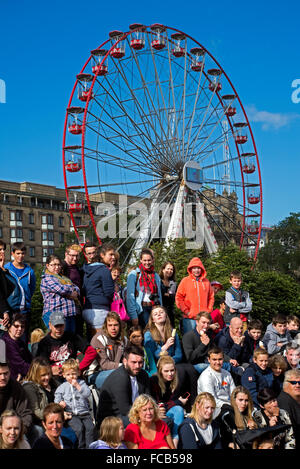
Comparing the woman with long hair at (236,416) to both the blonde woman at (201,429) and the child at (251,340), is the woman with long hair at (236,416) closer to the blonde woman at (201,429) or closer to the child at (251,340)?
the blonde woman at (201,429)

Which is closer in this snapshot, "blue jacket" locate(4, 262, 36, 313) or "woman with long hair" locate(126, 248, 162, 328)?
"blue jacket" locate(4, 262, 36, 313)

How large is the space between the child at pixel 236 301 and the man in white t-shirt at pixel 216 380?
2.67 metres

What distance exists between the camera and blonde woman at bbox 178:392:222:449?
6.93 m

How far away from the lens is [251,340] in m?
9.90

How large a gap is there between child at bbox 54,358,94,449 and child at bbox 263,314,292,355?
13.2 feet

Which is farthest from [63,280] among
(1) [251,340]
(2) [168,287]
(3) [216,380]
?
(1) [251,340]

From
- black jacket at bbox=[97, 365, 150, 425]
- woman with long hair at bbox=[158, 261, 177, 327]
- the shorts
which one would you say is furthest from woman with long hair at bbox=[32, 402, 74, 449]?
woman with long hair at bbox=[158, 261, 177, 327]

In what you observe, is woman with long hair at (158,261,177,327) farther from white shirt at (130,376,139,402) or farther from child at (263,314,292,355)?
white shirt at (130,376,139,402)

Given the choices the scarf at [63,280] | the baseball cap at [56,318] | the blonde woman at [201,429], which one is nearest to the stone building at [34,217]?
the scarf at [63,280]
